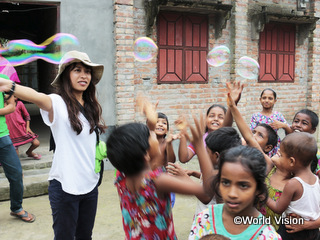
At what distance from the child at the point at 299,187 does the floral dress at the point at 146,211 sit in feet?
2.40

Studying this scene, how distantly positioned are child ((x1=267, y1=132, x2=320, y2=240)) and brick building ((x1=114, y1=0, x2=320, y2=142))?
3839mm

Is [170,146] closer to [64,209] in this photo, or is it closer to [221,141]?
[221,141]

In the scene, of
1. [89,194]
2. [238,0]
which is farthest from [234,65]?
[89,194]

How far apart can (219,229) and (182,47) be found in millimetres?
5257

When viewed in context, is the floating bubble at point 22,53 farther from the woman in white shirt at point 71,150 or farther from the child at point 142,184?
the child at point 142,184

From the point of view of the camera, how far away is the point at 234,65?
673 centimetres

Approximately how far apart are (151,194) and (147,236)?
25 centimetres

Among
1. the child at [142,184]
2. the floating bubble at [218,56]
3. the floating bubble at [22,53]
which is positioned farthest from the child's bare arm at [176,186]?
the floating bubble at [218,56]

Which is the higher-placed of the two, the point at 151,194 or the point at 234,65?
the point at 234,65

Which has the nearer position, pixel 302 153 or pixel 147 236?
pixel 147 236

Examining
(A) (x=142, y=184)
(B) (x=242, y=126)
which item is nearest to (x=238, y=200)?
(A) (x=142, y=184)

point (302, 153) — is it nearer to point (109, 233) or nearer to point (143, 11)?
point (109, 233)

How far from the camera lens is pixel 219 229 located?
144 centimetres

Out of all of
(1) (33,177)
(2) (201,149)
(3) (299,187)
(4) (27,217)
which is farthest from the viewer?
(1) (33,177)
